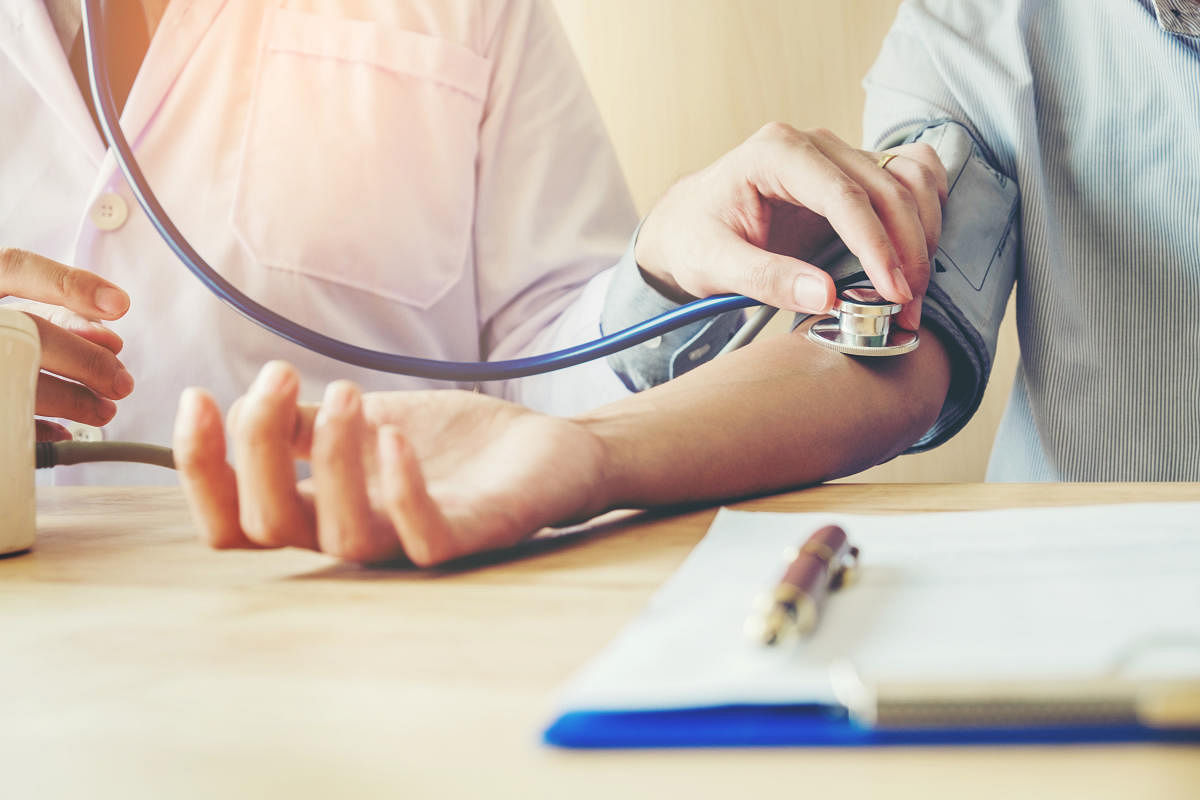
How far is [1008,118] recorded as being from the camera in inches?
33.5

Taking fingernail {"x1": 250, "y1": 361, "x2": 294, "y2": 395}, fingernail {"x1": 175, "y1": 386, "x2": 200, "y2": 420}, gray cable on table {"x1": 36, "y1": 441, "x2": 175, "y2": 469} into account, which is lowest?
gray cable on table {"x1": 36, "y1": 441, "x2": 175, "y2": 469}

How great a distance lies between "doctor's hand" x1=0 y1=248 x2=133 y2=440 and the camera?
59 cm

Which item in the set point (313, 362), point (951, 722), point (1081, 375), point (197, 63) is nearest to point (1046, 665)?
point (951, 722)

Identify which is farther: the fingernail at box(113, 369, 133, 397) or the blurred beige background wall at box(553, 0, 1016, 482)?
the blurred beige background wall at box(553, 0, 1016, 482)

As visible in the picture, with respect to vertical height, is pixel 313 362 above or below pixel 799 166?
below

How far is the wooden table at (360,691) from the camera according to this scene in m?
0.22

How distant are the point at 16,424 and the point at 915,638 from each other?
440 mm

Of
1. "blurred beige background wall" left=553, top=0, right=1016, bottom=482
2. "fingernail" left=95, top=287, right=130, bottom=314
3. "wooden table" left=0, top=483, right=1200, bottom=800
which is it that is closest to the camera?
"wooden table" left=0, top=483, right=1200, bottom=800

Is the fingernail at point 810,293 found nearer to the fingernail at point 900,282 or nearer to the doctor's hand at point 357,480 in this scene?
the fingernail at point 900,282

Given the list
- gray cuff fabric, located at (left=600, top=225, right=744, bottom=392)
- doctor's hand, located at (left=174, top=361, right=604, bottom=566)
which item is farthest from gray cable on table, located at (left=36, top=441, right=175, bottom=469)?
gray cuff fabric, located at (left=600, top=225, right=744, bottom=392)

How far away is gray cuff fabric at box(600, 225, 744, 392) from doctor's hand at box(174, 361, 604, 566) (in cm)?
33

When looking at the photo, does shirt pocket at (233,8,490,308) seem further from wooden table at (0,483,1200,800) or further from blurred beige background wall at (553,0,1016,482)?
wooden table at (0,483,1200,800)

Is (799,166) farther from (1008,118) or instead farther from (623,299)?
(1008,118)

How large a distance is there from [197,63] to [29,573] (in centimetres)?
78
